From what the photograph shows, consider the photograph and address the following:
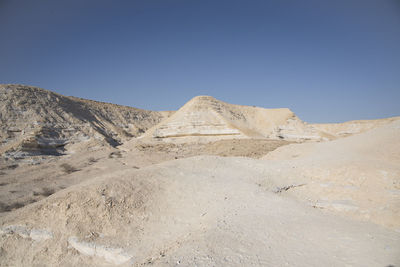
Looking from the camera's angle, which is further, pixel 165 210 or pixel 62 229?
pixel 165 210

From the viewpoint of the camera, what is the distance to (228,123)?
24438 millimetres

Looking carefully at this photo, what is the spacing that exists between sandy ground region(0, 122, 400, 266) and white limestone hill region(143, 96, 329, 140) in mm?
15422

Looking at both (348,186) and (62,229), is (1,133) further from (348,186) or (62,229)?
(348,186)

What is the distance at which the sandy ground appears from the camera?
313cm

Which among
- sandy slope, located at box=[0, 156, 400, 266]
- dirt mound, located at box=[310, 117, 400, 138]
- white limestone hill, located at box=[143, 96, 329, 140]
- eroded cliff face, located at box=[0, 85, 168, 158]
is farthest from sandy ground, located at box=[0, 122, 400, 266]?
dirt mound, located at box=[310, 117, 400, 138]

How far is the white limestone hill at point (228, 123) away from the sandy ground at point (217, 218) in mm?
15422

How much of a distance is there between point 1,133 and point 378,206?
964 inches

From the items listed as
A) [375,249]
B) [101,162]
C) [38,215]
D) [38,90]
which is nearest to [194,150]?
[101,162]

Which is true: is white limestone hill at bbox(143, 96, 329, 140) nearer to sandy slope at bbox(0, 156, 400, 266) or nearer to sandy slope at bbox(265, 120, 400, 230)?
sandy slope at bbox(265, 120, 400, 230)

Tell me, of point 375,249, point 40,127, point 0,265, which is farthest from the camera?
point 40,127

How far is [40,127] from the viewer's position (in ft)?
62.5

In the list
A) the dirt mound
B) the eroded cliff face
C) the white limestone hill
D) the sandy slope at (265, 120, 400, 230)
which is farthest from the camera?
the dirt mound

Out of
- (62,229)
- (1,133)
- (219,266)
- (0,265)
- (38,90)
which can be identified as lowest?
(0,265)

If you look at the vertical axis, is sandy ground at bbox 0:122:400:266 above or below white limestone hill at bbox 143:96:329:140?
below
